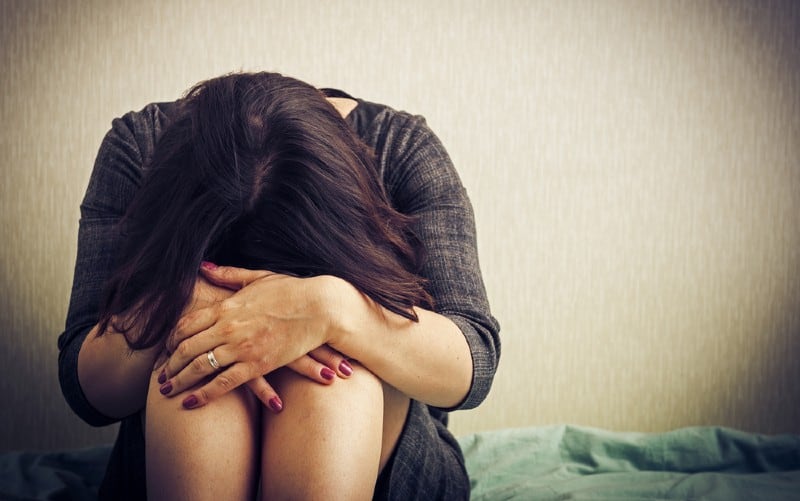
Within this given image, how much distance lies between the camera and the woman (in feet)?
2.25

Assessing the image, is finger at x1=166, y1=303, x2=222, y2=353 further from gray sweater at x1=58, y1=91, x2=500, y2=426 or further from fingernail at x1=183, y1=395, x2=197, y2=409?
gray sweater at x1=58, y1=91, x2=500, y2=426

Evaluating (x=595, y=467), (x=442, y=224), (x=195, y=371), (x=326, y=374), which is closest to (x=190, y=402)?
(x=195, y=371)

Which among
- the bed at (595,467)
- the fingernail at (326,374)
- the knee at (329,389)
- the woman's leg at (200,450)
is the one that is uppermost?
the fingernail at (326,374)

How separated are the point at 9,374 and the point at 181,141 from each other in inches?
39.0

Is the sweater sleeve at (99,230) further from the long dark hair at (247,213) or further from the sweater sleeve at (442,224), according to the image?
the sweater sleeve at (442,224)

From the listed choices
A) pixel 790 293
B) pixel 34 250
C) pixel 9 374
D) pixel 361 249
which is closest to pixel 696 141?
pixel 790 293

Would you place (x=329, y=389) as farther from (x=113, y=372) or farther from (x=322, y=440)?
(x=113, y=372)

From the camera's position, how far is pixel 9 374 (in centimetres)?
149

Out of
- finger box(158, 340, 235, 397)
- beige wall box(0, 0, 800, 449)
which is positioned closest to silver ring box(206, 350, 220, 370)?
finger box(158, 340, 235, 397)

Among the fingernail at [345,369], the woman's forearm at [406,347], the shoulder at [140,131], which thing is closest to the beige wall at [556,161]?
the shoulder at [140,131]

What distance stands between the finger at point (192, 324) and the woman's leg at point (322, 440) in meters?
0.10

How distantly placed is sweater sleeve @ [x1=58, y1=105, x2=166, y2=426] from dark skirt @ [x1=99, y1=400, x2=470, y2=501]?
0.04m

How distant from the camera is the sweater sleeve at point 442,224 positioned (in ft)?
2.81

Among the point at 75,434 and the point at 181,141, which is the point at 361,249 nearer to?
the point at 181,141
